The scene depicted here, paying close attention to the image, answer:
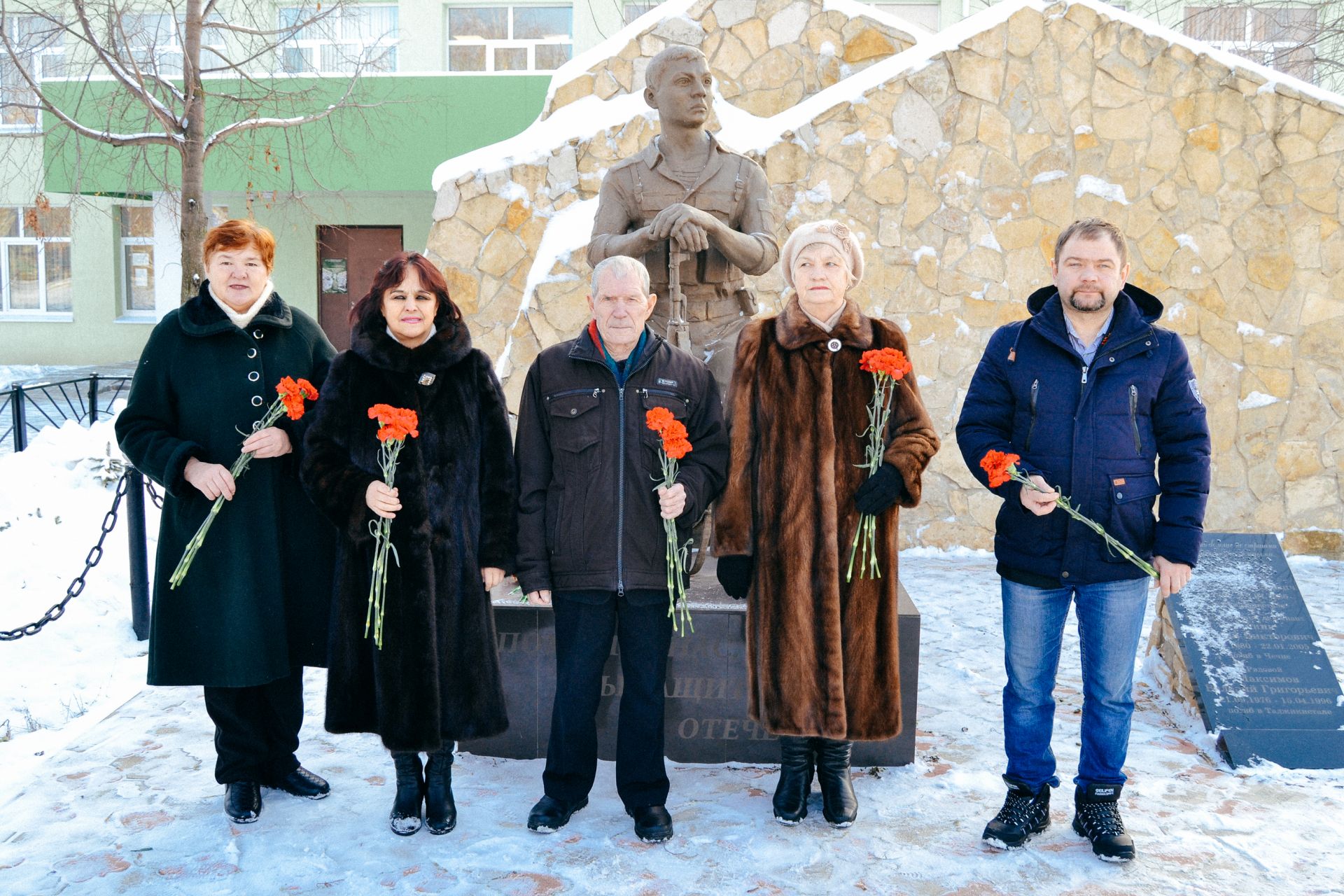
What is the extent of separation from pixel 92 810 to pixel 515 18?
1268cm

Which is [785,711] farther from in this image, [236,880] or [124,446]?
[124,446]

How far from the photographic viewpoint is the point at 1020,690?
2.97m

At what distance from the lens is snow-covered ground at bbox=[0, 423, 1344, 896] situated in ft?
9.25

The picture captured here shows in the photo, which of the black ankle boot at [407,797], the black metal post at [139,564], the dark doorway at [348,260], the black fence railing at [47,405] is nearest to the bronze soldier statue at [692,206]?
the black ankle boot at [407,797]

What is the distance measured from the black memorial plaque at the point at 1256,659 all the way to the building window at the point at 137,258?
1498 centimetres

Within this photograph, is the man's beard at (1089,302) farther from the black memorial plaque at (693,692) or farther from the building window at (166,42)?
the building window at (166,42)

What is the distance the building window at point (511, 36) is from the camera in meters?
Answer: 13.8

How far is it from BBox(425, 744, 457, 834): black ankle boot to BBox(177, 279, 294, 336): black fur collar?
4.47 feet

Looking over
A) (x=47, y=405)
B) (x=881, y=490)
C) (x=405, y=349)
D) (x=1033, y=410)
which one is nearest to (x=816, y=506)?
(x=881, y=490)

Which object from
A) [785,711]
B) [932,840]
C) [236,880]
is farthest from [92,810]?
[932,840]

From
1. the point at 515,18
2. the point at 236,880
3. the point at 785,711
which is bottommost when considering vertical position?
the point at 236,880

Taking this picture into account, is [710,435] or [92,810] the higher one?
[710,435]

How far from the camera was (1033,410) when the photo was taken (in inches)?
114

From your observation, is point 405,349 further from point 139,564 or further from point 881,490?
point 139,564
